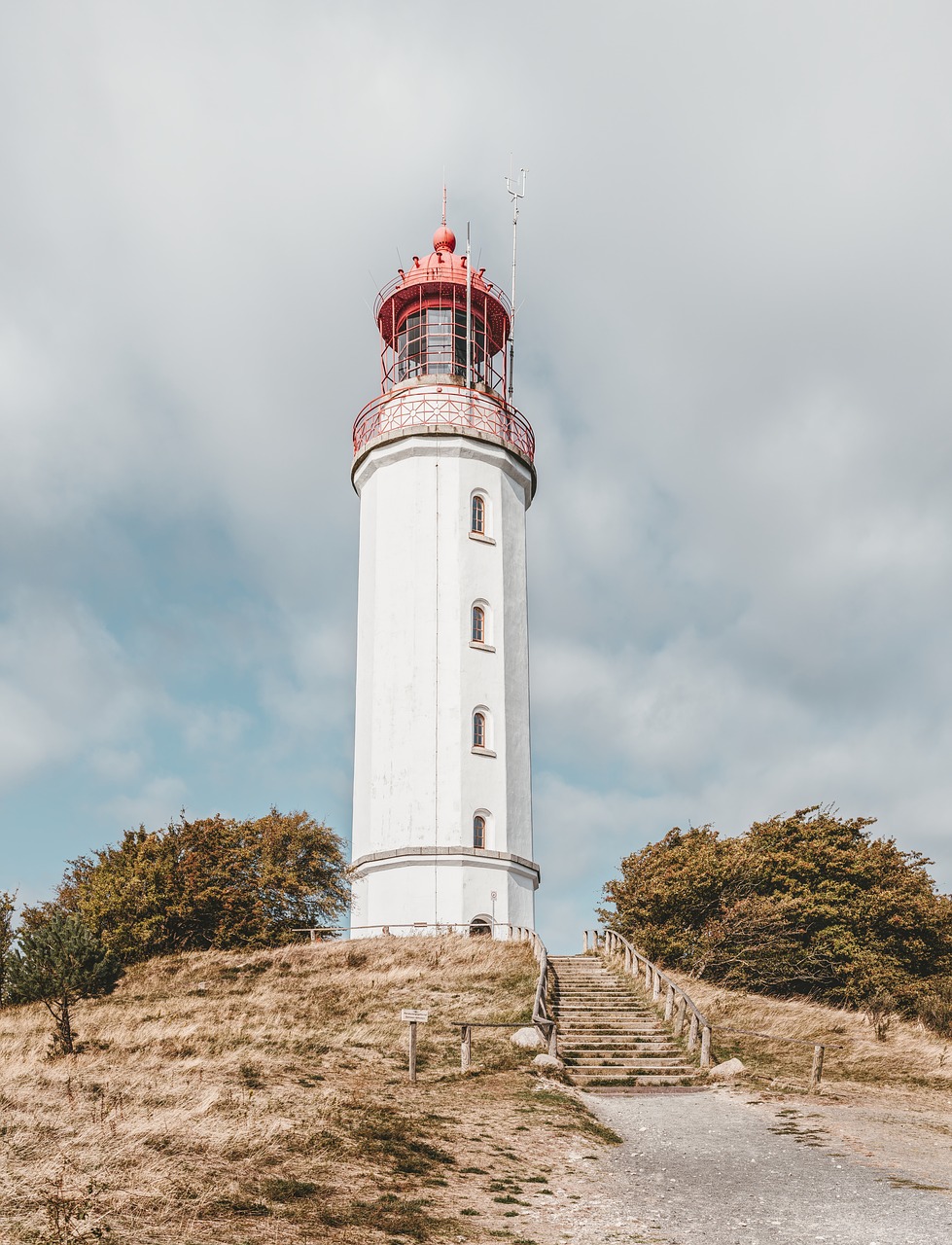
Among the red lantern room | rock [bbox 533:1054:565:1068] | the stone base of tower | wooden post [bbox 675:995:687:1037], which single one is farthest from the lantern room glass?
rock [bbox 533:1054:565:1068]

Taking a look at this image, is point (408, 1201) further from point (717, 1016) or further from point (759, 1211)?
point (717, 1016)

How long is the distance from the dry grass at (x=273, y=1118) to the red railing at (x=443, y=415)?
17879 mm

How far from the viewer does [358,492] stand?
37562 millimetres

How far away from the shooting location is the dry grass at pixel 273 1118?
8883 millimetres

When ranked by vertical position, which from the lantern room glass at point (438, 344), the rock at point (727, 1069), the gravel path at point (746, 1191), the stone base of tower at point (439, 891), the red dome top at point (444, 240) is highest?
the red dome top at point (444, 240)

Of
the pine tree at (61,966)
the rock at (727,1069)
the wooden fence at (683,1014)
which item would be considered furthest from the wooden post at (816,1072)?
the pine tree at (61,966)

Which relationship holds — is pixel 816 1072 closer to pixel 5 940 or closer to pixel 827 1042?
pixel 827 1042

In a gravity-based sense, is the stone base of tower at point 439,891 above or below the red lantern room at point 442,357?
below

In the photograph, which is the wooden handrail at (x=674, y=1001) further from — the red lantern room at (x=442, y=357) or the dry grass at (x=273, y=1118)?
the red lantern room at (x=442, y=357)

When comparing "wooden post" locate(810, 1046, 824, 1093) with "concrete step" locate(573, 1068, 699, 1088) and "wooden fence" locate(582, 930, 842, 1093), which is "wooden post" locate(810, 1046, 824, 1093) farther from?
"concrete step" locate(573, 1068, 699, 1088)

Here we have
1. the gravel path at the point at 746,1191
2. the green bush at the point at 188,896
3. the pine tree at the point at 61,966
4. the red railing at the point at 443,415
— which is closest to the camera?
the gravel path at the point at 746,1191

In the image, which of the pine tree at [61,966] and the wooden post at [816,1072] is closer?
the wooden post at [816,1072]

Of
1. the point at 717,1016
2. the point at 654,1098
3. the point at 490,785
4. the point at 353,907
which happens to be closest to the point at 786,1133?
the point at 654,1098

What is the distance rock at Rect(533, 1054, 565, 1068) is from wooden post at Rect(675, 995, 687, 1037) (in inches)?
125
